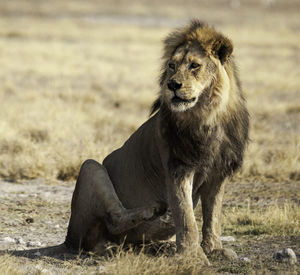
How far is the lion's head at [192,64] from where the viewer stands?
4.65m

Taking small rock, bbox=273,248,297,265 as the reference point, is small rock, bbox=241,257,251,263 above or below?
below

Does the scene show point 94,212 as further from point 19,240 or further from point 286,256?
point 286,256

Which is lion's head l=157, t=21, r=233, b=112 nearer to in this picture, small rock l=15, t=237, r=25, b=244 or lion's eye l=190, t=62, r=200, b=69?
lion's eye l=190, t=62, r=200, b=69

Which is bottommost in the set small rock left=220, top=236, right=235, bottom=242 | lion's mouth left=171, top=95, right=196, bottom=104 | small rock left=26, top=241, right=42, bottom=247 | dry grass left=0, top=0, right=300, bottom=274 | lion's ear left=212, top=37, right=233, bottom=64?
→ small rock left=26, top=241, right=42, bottom=247

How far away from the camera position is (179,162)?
4.79 meters

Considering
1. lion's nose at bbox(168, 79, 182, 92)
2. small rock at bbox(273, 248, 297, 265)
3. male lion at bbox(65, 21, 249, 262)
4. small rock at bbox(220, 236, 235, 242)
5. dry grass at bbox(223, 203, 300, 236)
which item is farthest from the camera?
dry grass at bbox(223, 203, 300, 236)

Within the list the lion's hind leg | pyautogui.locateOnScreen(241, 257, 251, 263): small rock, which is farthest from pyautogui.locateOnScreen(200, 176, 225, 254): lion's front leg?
the lion's hind leg

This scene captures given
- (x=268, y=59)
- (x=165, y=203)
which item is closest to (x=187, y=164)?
(x=165, y=203)

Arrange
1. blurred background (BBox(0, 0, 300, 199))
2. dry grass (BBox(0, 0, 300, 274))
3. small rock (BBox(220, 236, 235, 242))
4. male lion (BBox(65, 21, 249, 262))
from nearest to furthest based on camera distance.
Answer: male lion (BBox(65, 21, 249, 262)), small rock (BBox(220, 236, 235, 242)), dry grass (BBox(0, 0, 300, 274)), blurred background (BBox(0, 0, 300, 199))

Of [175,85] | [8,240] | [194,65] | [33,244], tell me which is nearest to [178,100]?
[175,85]

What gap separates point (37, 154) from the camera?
A: 8.44 metres

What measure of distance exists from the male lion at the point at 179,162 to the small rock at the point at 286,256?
47 cm

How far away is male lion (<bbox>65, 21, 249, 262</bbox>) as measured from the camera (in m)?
4.77

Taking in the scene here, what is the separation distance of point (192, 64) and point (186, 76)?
0.48 ft
